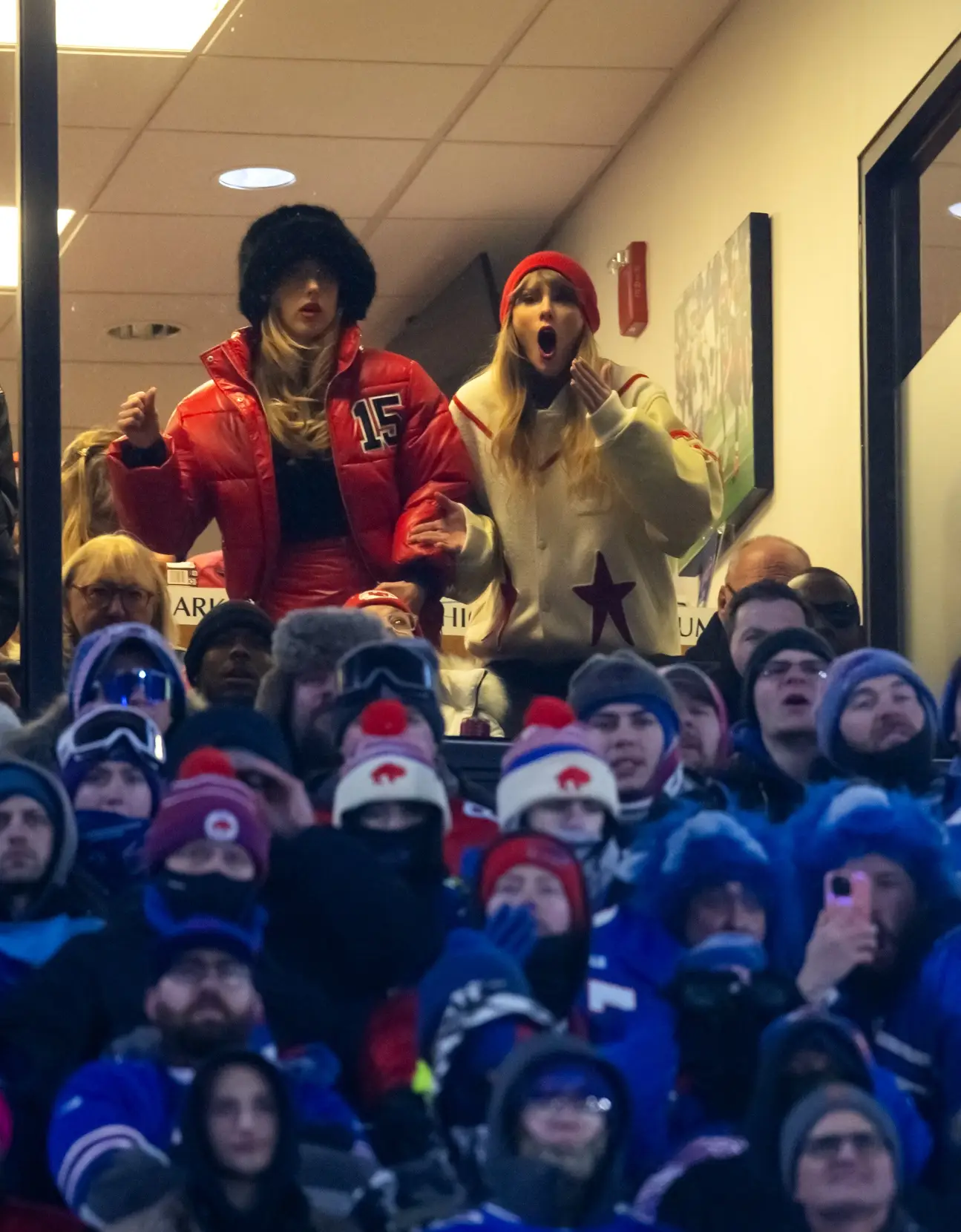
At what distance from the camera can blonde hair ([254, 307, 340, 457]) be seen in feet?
10.6

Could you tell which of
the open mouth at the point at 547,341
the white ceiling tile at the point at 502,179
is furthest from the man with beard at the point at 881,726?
the white ceiling tile at the point at 502,179

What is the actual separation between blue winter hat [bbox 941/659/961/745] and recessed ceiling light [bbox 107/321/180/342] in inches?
74.7

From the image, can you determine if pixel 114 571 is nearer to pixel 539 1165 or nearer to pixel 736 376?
pixel 539 1165

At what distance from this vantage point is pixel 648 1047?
2.35 meters

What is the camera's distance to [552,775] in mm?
2521

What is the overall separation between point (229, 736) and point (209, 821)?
0.27 m

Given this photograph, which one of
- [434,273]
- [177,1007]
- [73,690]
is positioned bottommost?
[177,1007]

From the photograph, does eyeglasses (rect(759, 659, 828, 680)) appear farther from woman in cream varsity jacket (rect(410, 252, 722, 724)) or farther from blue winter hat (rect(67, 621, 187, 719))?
blue winter hat (rect(67, 621, 187, 719))

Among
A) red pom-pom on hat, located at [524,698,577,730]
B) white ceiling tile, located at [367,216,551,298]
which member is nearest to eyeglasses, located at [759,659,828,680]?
red pom-pom on hat, located at [524,698,577,730]

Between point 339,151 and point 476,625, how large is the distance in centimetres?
210

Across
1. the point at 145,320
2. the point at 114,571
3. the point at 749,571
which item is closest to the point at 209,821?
the point at 114,571

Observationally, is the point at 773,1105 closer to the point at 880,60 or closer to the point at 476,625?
the point at 476,625

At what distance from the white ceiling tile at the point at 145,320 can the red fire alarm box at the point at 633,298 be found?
86cm

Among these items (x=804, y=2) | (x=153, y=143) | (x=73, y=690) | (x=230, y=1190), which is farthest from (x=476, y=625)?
(x=153, y=143)
